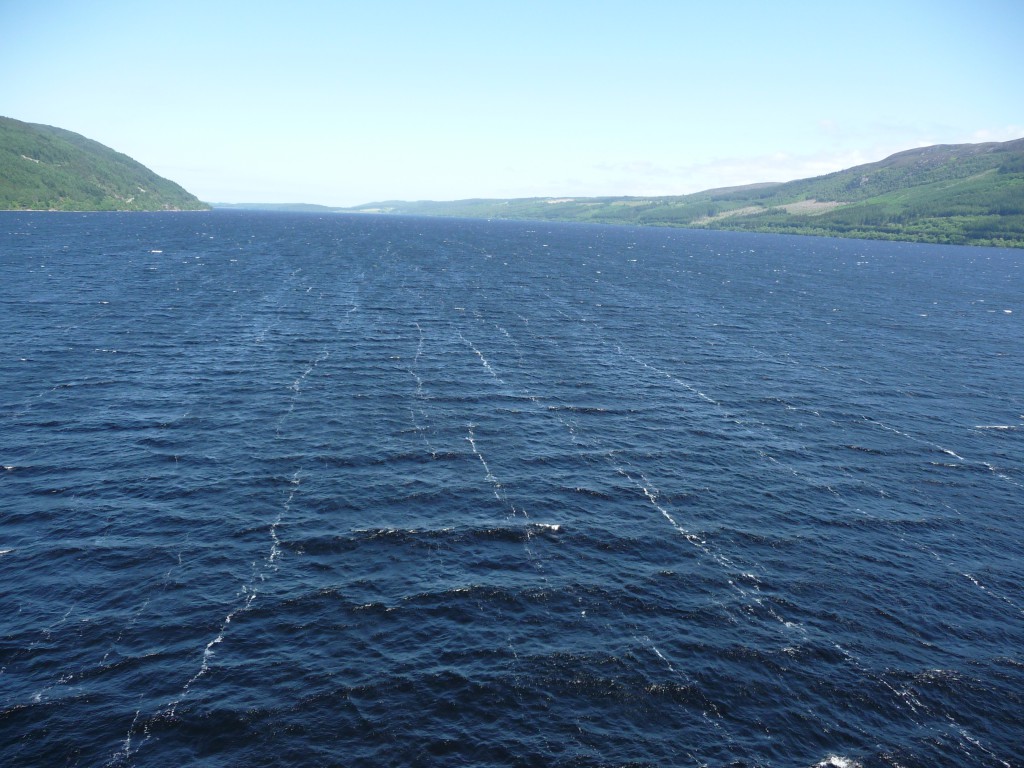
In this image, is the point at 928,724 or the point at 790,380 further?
the point at 790,380

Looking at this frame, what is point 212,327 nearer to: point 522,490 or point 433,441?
point 433,441

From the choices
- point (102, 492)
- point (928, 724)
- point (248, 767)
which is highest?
point (102, 492)

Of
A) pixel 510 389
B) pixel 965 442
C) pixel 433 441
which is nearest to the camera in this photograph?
pixel 433 441

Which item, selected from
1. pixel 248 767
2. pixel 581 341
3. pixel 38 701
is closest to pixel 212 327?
pixel 581 341

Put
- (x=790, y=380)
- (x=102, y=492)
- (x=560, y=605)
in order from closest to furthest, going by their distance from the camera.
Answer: (x=560, y=605) < (x=102, y=492) < (x=790, y=380)

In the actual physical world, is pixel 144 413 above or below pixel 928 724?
above

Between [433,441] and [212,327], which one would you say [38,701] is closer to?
[433,441]

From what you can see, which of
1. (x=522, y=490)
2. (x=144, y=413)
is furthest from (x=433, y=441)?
(x=144, y=413)
